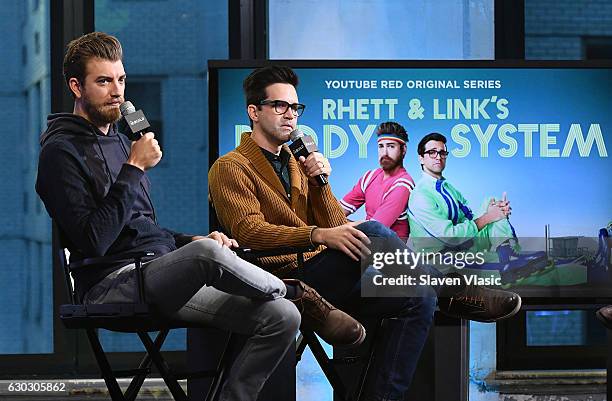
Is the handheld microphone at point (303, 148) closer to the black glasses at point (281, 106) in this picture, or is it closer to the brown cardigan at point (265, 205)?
the brown cardigan at point (265, 205)

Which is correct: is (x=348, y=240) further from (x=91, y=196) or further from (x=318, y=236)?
(x=91, y=196)

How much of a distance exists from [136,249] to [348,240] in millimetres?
624

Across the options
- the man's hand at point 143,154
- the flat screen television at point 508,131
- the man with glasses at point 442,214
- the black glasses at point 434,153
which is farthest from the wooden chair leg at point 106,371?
the black glasses at point 434,153

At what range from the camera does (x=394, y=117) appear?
4516mm

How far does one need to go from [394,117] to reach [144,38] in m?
1.50

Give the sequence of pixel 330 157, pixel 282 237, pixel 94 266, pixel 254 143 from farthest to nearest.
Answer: pixel 330 157
pixel 254 143
pixel 282 237
pixel 94 266

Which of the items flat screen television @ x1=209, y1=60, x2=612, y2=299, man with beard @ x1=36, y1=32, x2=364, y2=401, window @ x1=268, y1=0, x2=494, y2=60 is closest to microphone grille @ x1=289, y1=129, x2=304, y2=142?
man with beard @ x1=36, y1=32, x2=364, y2=401

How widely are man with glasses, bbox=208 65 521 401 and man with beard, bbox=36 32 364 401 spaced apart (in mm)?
202

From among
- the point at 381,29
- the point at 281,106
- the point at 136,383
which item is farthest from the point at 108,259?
the point at 381,29

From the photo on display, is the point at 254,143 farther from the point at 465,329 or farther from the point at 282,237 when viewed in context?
the point at 465,329

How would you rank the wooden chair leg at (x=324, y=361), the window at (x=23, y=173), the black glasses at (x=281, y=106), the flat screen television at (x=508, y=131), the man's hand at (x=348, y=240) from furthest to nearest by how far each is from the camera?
the window at (x=23, y=173)
the flat screen television at (x=508, y=131)
the black glasses at (x=281, y=106)
the wooden chair leg at (x=324, y=361)
the man's hand at (x=348, y=240)

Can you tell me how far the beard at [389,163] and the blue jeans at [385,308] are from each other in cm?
117

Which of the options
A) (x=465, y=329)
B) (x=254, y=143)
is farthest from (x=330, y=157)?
(x=465, y=329)

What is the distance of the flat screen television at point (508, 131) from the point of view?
4480 millimetres
